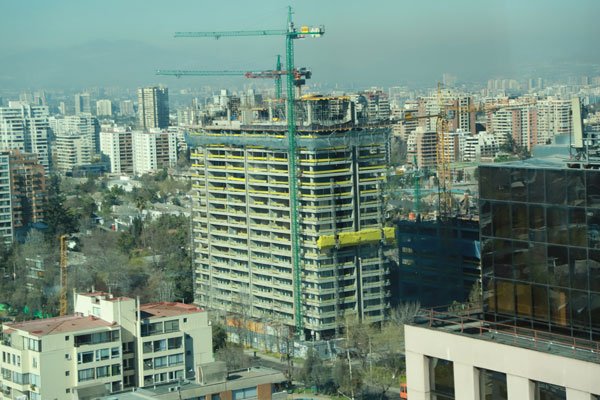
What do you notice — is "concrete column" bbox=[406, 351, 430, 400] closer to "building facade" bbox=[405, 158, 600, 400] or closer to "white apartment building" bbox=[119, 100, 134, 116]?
"building facade" bbox=[405, 158, 600, 400]

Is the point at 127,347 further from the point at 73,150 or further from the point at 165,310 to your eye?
the point at 73,150

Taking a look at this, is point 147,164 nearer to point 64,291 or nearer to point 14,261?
point 14,261

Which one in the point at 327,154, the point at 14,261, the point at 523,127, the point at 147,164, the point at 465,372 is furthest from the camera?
the point at 147,164

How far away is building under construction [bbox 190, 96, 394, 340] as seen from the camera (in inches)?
394

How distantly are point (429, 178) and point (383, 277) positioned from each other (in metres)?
10.2

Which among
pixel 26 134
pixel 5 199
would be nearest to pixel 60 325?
pixel 5 199

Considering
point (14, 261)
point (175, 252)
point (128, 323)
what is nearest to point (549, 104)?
point (175, 252)

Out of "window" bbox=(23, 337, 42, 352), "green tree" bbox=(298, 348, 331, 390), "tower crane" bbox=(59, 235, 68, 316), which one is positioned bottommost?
"green tree" bbox=(298, 348, 331, 390)

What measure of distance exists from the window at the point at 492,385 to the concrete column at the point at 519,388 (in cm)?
2

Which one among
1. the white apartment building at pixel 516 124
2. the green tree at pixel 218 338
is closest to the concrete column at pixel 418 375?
the green tree at pixel 218 338

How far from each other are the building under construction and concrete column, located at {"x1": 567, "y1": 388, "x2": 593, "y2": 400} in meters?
7.50

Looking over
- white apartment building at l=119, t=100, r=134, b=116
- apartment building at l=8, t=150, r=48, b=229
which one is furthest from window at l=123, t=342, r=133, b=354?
white apartment building at l=119, t=100, r=134, b=116

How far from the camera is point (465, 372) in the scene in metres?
2.65

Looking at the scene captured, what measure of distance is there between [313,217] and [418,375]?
23.9ft
